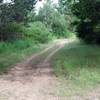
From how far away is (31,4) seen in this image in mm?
21547

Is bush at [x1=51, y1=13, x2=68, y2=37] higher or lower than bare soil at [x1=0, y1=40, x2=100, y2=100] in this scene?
lower

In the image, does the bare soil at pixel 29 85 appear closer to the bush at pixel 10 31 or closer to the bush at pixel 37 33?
the bush at pixel 10 31

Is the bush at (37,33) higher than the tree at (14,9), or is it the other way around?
the tree at (14,9)

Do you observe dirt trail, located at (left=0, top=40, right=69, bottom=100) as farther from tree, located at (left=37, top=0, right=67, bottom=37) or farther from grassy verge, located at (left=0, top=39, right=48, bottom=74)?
→ tree, located at (left=37, top=0, right=67, bottom=37)

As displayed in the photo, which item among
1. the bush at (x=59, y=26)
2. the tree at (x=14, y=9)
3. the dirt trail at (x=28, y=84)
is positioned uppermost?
the tree at (x=14, y=9)

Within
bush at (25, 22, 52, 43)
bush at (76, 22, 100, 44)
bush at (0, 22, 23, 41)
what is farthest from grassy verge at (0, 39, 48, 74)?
bush at (25, 22, 52, 43)

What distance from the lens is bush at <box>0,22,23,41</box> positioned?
28.9 metres

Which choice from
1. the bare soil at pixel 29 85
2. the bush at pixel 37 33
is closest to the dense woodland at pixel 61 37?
the bush at pixel 37 33

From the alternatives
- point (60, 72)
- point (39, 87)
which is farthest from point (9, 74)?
point (39, 87)

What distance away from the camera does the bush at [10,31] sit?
2891 cm

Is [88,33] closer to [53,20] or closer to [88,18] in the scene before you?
[88,18]

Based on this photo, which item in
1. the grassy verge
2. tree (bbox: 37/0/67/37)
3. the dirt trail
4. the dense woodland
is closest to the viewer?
the dirt trail

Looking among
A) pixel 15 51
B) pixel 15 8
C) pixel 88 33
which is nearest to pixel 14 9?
pixel 15 8

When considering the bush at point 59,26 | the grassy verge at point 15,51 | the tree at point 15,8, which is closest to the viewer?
the grassy verge at point 15,51
